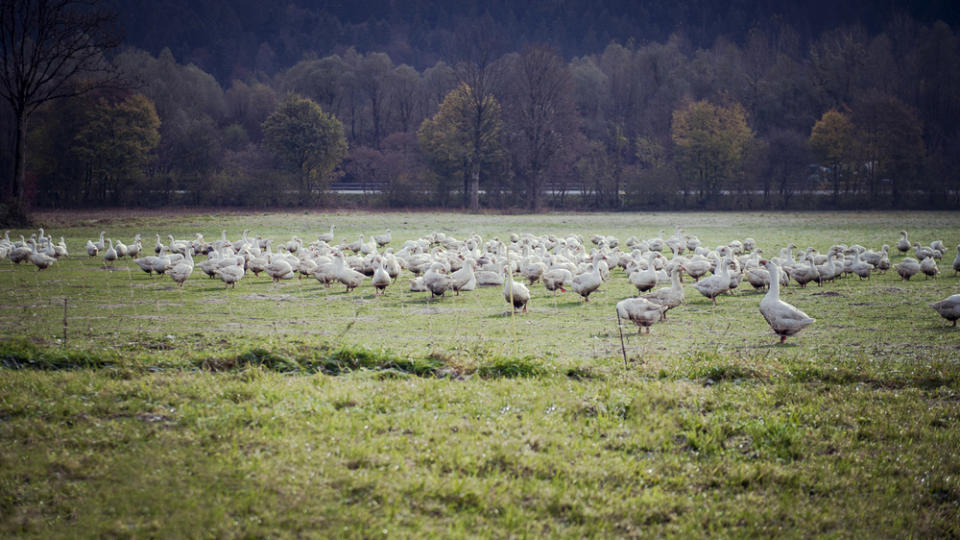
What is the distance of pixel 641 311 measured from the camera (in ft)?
40.9

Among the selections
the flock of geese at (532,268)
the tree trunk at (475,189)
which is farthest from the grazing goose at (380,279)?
the tree trunk at (475,189)

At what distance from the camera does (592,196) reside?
6881 cm

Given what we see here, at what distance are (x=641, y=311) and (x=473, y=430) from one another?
625 centimetres

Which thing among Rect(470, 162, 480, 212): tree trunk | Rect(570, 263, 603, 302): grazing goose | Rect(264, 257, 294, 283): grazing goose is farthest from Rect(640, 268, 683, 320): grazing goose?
Rect(470, 162, 480, 212): tree trunk

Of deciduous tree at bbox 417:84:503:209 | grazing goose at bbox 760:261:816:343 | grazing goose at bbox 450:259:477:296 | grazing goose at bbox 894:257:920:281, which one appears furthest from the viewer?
deciduous tree at bbox 417:84:503:209

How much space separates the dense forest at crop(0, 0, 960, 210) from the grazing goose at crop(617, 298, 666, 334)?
44.2 m

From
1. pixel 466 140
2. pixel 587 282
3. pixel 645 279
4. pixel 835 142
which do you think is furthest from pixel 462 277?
pixel 835 142

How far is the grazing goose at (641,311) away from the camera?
1245 cm

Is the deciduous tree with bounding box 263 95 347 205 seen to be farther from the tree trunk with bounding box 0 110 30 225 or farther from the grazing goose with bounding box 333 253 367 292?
the grazing goose with bounding box 333 253 367 292

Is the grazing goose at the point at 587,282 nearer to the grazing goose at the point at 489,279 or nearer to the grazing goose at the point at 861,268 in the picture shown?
the grazing goose at the point at 489,279

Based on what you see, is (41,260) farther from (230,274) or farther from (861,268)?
(861,268)

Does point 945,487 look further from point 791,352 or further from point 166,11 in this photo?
point 166,11

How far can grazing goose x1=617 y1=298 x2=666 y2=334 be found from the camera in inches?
490

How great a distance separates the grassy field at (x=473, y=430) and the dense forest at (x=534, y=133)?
43849 mm
